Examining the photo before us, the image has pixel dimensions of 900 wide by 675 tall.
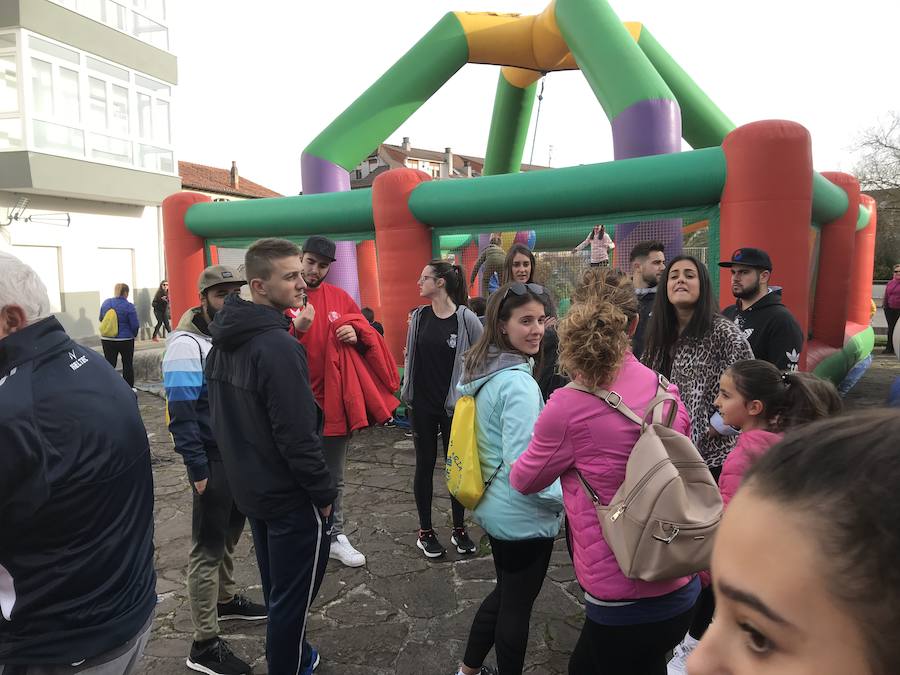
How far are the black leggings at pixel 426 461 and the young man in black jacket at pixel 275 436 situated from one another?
1361 millimetres

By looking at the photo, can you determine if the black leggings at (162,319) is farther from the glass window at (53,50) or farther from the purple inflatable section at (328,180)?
the purple inflatable section at (328,180)

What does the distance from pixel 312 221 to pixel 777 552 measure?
Answer: 22.7 feet

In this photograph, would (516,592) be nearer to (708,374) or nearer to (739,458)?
(739,458)

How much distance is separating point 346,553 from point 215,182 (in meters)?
30.8

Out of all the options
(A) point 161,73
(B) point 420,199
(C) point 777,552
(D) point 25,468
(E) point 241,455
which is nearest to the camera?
(C) point 777,552

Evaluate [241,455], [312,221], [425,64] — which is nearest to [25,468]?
[241,455]

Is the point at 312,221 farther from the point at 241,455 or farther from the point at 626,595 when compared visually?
the point at 626,595

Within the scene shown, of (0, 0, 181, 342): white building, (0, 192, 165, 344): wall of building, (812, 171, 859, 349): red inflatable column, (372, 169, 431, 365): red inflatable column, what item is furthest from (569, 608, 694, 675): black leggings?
Result: (0, 192, 165, 344): wall of building

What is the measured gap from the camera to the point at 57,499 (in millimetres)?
1454

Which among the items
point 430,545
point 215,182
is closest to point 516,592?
point 430,545

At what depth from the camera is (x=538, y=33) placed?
8.41 meters

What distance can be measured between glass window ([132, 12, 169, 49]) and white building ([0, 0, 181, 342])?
0.09 feet

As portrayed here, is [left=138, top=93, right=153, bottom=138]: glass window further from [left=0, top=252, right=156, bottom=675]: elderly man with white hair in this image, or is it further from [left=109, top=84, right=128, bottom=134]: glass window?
[left=0, top=252, right=156, bottom=675]: elderly man with white hair

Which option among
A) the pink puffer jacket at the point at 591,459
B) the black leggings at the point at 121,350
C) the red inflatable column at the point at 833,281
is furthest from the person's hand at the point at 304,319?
the red inflatable column at the point at 833,281
